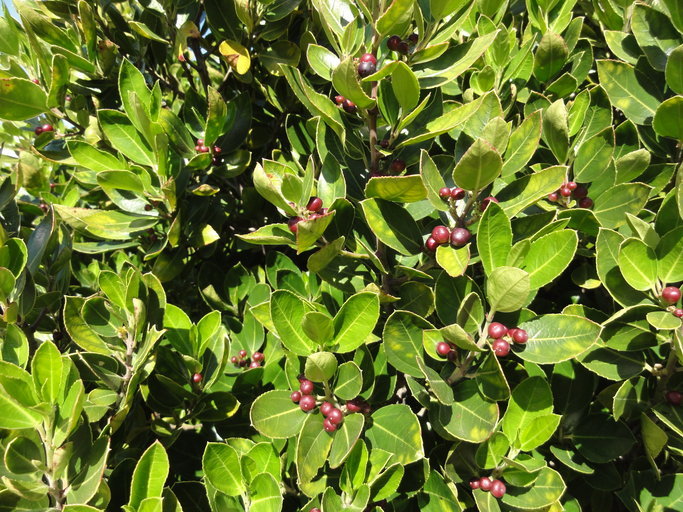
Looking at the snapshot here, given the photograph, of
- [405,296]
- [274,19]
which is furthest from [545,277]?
[274,19]

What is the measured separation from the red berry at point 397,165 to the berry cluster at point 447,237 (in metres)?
0.35

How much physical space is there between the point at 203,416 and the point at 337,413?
0.74 metres

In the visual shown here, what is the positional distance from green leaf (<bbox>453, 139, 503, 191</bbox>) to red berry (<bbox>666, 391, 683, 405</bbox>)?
107 centimetres

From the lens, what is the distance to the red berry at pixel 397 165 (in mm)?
1977

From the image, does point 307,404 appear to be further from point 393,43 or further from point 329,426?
point 393,43

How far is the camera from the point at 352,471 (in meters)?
1.73

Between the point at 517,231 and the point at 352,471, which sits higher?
the point at 517,231

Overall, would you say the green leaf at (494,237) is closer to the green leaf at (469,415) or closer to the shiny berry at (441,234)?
the shiny berry at (441,234)

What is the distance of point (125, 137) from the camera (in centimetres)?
237

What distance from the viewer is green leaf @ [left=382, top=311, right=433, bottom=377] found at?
5.82 ft

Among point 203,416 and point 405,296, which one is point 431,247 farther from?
point 203,416

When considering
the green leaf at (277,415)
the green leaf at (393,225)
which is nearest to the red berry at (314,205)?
the green leaf at (393,225)

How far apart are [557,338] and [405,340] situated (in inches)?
20.2

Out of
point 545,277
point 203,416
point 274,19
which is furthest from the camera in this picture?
point 274,19
